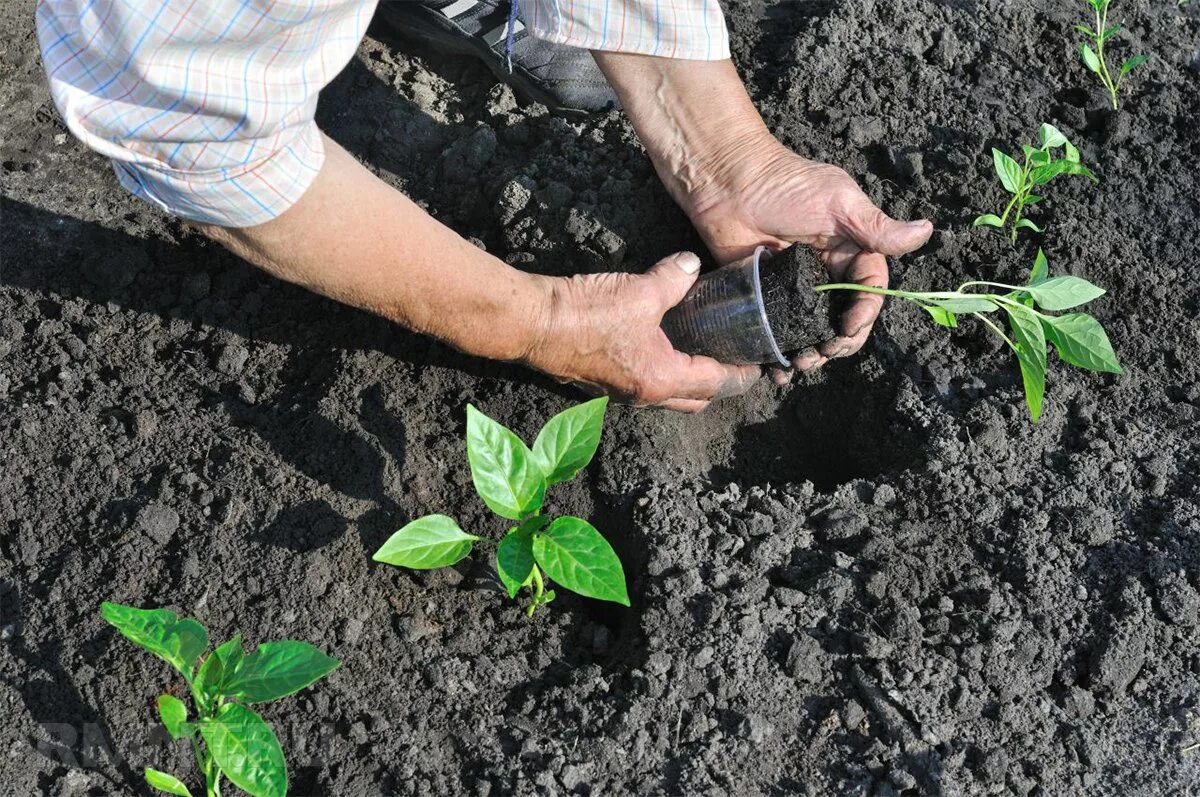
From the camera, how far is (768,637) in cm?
206

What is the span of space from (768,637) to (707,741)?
0.78 ft

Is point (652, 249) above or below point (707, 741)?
above

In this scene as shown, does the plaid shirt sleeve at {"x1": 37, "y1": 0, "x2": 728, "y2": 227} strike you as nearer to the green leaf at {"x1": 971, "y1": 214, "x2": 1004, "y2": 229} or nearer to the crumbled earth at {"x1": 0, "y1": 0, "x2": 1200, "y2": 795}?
the crumbled earth at {"x1": 0, "y1": 0, "x2": 1200, "y2": 795}

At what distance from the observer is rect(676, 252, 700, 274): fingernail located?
2.31 meters

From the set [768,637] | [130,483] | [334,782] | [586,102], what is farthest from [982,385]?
[130,483]

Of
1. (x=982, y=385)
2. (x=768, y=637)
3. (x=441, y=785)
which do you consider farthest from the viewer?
(x=982, y=385)

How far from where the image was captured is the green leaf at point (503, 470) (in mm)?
1938

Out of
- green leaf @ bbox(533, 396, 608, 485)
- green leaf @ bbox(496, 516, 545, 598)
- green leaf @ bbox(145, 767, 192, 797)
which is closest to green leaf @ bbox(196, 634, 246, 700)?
green leaf @ bbox(145, 767, 192, 797)

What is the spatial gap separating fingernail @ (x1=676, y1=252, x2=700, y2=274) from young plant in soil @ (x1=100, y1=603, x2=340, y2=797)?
3.66ft

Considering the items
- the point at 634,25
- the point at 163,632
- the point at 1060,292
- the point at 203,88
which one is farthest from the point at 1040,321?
the point at 163,632

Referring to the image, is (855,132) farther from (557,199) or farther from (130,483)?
(130,483)

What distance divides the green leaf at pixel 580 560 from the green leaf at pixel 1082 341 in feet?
3.49

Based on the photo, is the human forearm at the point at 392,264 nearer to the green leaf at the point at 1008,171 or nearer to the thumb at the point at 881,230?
the thumb at the point at 881,230

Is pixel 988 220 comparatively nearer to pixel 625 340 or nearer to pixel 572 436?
pixel 625 340
